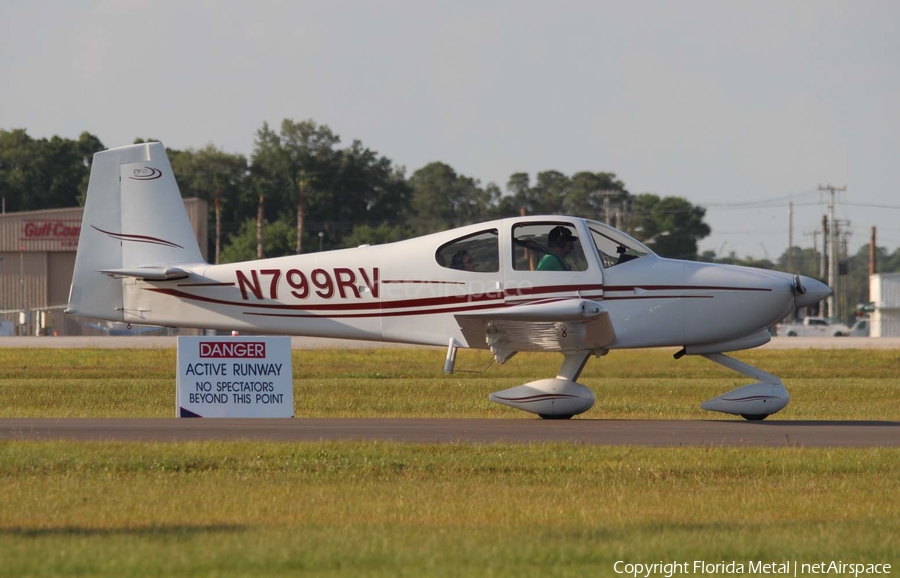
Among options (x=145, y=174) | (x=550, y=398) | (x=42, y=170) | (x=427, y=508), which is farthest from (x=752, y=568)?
(x=42, y=170)

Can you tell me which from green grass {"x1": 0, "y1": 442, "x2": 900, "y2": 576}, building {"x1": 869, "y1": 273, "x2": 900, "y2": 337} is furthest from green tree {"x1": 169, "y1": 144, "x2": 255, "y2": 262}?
green grass {"x1": 0, "y1": 442, "x2": 900, "y2": 576}

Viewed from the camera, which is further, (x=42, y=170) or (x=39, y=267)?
(x=42, y=170)

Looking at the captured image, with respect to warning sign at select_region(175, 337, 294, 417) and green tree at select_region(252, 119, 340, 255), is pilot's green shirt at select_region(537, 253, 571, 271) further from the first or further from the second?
green tree at select_region(252, 119, 340, 255)

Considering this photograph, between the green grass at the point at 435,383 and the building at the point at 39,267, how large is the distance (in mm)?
30933

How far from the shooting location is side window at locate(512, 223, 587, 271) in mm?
13070

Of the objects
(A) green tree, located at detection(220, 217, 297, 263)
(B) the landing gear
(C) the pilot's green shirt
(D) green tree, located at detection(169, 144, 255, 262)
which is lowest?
(B) the landing gear

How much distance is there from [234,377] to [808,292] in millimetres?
7116

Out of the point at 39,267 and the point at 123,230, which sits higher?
the point at 39,267

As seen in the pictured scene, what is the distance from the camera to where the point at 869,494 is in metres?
8.38

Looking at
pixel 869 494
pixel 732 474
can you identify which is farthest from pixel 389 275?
pixel 869 494

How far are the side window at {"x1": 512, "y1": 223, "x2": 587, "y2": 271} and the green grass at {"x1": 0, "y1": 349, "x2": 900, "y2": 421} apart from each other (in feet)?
10.6

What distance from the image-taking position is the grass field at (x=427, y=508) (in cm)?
Answer: 617

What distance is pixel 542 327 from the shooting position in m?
12.8

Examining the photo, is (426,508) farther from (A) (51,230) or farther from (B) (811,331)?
(B) (811,331)
